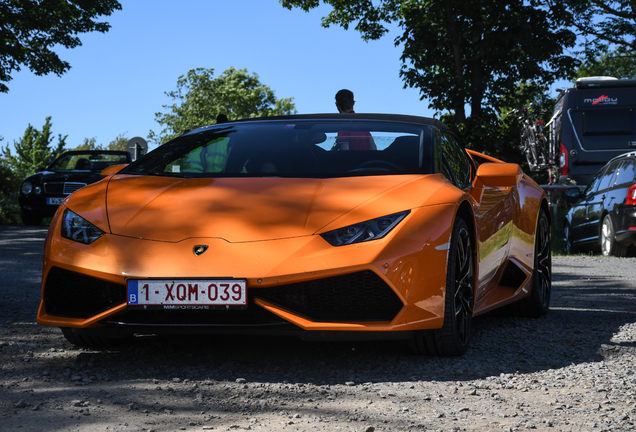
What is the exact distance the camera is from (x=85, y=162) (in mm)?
17797

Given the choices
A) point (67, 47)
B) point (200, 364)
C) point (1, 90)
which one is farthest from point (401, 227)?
point (67, 47)

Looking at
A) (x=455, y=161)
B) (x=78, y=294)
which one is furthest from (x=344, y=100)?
(x=78, y=294)

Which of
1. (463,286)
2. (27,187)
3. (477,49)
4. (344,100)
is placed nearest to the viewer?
(463,286)

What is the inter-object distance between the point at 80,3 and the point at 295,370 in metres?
24.7

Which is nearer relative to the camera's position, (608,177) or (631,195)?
(631,195)

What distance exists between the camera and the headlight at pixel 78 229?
153 inches

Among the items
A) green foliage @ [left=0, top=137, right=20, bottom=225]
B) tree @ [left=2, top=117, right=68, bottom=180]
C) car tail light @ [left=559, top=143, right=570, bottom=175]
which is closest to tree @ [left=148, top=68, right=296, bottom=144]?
tree @ [left=2, top=117, right=68, bottom=180]

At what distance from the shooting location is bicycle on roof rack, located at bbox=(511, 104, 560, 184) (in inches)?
804

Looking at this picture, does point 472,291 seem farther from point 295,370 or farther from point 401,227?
point 295,370

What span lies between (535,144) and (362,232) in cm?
1866

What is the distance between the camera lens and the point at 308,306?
3.70 meters

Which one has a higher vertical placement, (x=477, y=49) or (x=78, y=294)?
(x=477, y=49)

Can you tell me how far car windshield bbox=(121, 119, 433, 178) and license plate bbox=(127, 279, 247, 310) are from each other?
0.99 meters

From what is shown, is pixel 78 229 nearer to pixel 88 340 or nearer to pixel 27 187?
pixel 88 340
